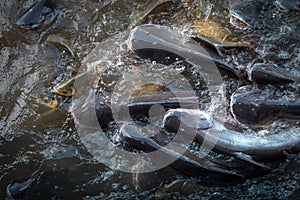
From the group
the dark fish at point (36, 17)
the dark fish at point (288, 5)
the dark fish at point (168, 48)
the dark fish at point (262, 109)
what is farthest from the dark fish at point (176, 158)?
the dark fish at point (288, 5)

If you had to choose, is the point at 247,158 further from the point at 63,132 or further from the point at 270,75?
the point at 63,132

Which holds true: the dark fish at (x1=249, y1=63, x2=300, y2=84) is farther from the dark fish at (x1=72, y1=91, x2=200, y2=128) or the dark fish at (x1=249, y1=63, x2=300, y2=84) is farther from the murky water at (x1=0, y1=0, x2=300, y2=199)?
the dark fish at (x1=72, y1=91, x2=200, y2=128)

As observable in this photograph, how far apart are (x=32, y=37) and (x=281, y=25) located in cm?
181

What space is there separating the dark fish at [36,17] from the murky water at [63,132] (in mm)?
47

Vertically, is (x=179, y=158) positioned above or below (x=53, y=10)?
below

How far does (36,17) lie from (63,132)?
0.97m

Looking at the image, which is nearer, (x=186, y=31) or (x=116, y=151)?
(x=116, y=151)

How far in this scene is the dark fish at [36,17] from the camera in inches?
131

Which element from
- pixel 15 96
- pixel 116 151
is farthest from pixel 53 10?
pixel 116 151

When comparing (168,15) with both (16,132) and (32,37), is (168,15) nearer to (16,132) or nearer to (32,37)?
(32,37)

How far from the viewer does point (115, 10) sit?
3.36 m

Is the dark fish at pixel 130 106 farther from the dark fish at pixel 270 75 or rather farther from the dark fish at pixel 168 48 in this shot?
the dark fish at pixel 270 75

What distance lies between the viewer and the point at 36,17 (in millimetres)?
3330

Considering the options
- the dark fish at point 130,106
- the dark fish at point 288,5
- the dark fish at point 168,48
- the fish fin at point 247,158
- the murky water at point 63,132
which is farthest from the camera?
the dark fish at point 288,5
